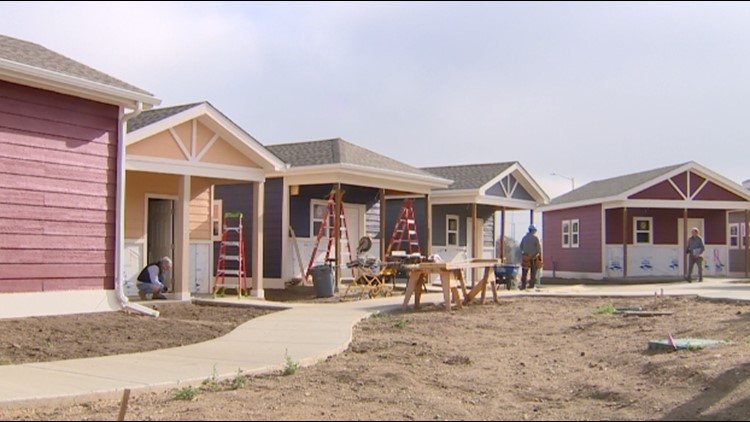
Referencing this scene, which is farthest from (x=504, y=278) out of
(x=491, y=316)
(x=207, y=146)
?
(x=207, y=146)

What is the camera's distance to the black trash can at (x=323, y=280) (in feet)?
60.1

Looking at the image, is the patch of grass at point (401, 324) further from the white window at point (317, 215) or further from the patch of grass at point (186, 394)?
the white window at point (317, 215)

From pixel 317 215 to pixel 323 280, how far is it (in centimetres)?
442

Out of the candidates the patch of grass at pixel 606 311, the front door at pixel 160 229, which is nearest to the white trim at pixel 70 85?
the front door at pixel 160 229

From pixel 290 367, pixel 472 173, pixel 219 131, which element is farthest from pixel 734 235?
pixel 290 367

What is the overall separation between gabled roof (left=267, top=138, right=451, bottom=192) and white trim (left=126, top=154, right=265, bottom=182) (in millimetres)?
2457

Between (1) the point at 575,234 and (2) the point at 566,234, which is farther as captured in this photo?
(2) the point at 566,234

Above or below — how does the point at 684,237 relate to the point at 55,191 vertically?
below

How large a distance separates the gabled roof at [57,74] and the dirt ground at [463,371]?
3.48 meters

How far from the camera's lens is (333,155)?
791 inches

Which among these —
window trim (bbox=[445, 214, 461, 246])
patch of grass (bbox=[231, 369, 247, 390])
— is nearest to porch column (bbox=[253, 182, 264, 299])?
patch of grass (bbox=[231, 369, 247, 390])

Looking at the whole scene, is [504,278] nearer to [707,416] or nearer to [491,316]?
[491,316]

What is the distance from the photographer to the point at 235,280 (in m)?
21.0

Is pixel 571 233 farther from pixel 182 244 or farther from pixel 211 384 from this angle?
pixel 211 384
